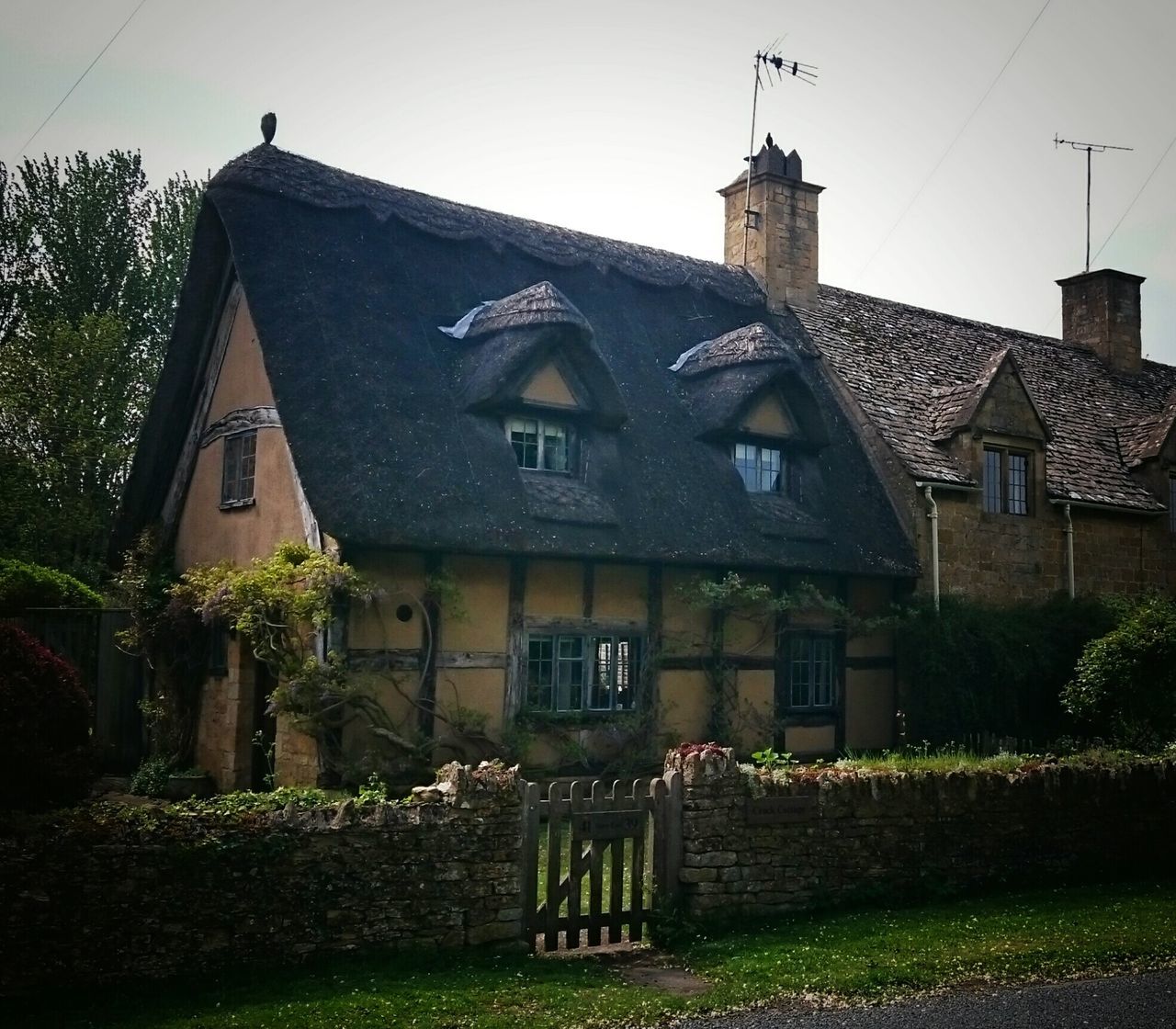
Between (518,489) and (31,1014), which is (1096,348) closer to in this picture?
(518,489)

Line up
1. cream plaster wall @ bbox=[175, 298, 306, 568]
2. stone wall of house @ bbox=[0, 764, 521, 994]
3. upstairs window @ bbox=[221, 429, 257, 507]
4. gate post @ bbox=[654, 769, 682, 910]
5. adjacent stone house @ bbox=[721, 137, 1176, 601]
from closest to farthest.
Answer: stone wall of house @ bbox=[0, 764, 521, 994]
gate post @ bbox=[654, 769, 682, 910]
cream plaster wall @ bbox=[175, 298, 306, 568]
upstairs window @ bbox=[221, 429, 257, 507]
adjacent stone house @ bbox=[721, 137, 1176, 601]

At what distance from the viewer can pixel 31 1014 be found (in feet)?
22.2

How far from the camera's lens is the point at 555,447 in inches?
611

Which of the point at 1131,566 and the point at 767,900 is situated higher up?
the point at 1131,566

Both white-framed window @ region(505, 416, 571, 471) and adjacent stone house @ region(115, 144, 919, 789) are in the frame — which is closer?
adjacent stone house @ region(115, 144, 919, 789)

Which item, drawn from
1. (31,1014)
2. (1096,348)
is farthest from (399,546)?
(1096,348)

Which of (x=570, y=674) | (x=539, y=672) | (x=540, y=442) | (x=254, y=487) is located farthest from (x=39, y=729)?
(x=540, y=442)

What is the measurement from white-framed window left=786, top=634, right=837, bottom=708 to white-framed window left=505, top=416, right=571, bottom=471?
13.9 ft

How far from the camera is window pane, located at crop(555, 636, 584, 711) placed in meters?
14.8

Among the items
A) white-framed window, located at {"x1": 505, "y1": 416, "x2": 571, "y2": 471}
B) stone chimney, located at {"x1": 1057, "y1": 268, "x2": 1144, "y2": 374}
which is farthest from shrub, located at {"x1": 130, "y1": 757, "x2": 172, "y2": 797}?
stone chimney, located at {"x1": 1057, "y1": 268, "x2": 1144, "y2": 374}

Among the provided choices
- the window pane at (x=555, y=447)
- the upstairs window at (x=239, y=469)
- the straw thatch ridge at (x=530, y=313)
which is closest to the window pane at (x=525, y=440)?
the window pane at (x=555, y=447)

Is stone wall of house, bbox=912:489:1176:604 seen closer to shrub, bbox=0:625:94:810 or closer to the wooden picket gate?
the wooden picket gate

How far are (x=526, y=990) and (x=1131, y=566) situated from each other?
1708 centimetres

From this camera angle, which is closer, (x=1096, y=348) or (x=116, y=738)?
(x=116, y=738)
